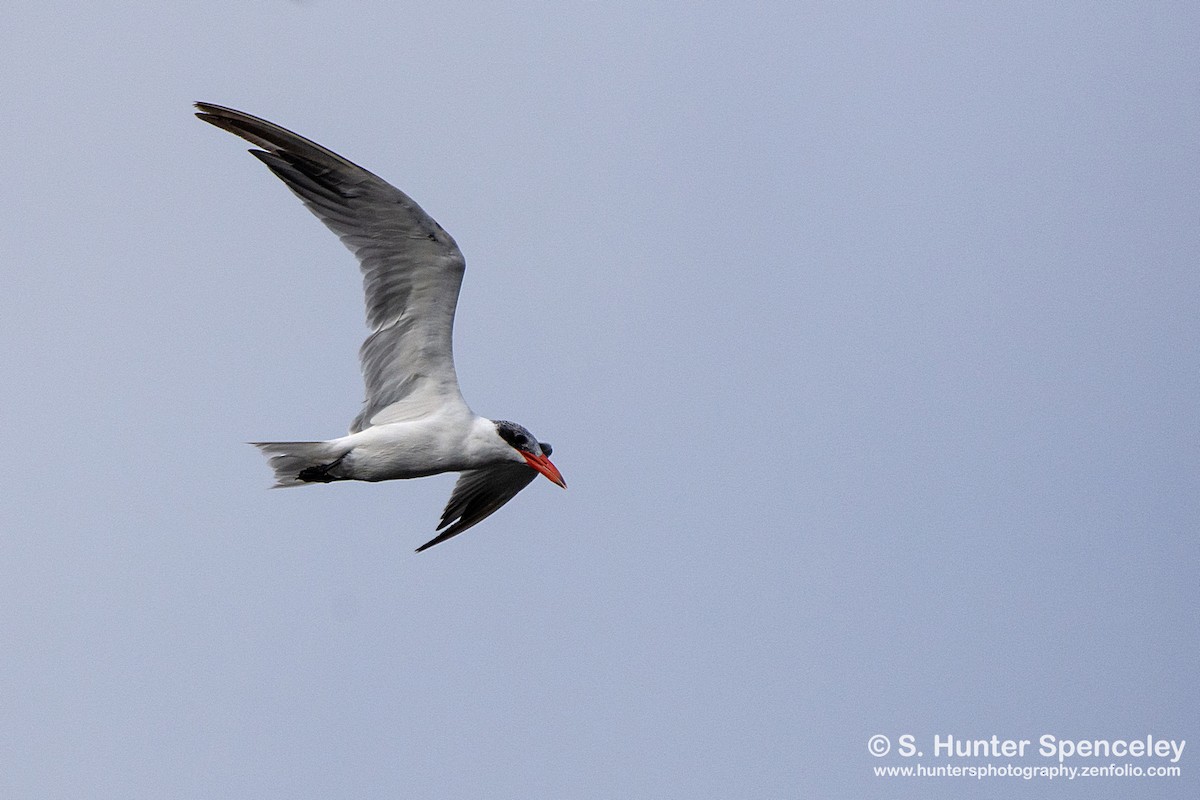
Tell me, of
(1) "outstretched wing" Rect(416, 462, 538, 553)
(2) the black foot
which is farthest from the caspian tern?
(1) "outstretched wing" Rect(416, 462, 538, 553)

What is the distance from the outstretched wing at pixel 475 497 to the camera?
13500mm

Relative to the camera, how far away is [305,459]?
39.6 feet

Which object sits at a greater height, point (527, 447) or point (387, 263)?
point (387, 263)

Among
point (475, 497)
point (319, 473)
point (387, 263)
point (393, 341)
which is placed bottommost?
point (475, 497)

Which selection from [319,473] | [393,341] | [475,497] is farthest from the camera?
[475,497]

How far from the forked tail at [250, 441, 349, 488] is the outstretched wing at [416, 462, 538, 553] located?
5.66 feet

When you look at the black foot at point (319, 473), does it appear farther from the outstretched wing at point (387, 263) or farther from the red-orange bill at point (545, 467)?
the red-orange bill at point (545, 467)

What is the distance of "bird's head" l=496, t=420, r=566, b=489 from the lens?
1208cm

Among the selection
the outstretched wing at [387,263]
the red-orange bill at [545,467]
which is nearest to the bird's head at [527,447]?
the red-orange bill at [545,467]

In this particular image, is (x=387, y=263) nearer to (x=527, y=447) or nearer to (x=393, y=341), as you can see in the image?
(x=393, y=341)

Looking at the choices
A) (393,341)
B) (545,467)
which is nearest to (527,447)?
(545,467)

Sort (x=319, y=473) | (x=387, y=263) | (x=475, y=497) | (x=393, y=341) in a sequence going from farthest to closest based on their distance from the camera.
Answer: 1. (x=475, y=497)
2. (x=393, y=341)
3. (x=319, y=473)
4. (x=387, y=263)

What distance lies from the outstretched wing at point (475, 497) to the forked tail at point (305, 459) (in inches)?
67.9

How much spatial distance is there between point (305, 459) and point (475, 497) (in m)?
2.07
